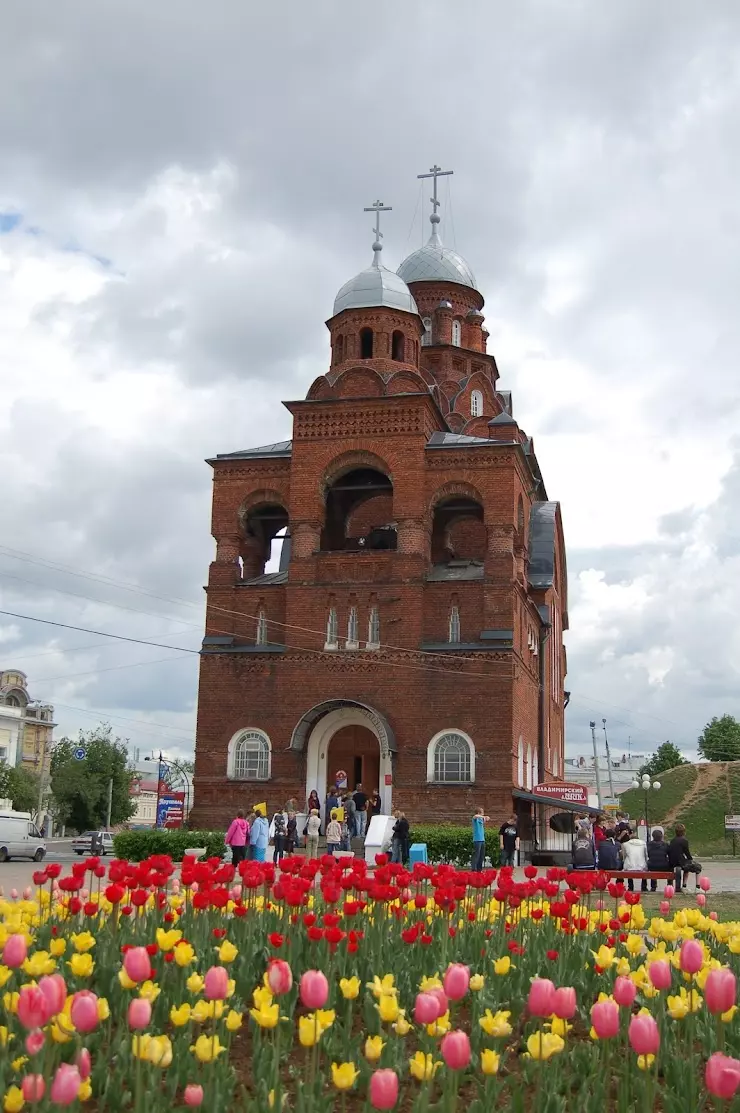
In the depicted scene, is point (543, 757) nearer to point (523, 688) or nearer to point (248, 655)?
point (523, 688)

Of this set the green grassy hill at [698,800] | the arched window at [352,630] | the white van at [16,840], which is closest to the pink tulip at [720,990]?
the arched window at [352,630]

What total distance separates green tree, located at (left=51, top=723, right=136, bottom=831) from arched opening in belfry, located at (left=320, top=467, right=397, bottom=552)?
3463 cm

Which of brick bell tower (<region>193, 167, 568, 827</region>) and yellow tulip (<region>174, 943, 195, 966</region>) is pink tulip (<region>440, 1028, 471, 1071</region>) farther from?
brick bell tower (<region>193, 167, 568, 827</region>)

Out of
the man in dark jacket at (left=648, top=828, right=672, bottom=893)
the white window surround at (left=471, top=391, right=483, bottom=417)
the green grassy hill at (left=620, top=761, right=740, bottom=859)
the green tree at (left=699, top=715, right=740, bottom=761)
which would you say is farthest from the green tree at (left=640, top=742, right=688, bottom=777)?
the man in dark jacket at (left=648, top=828, right=672, bottom=893)

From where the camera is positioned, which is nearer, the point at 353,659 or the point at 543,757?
the point at 353,659

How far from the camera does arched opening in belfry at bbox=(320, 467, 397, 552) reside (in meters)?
36.5

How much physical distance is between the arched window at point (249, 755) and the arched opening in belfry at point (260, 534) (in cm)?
534

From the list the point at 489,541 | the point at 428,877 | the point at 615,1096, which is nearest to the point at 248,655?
the point at 489,541

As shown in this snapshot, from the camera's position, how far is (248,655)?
33.6m

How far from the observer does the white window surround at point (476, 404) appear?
44469 mm

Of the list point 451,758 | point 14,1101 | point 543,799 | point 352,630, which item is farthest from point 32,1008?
point 352,630

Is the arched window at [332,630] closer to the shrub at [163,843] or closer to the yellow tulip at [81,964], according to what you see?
the shrub at [163,843]

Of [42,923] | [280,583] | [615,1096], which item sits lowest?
[615,1096]

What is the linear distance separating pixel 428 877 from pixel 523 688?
25813 millimetres
